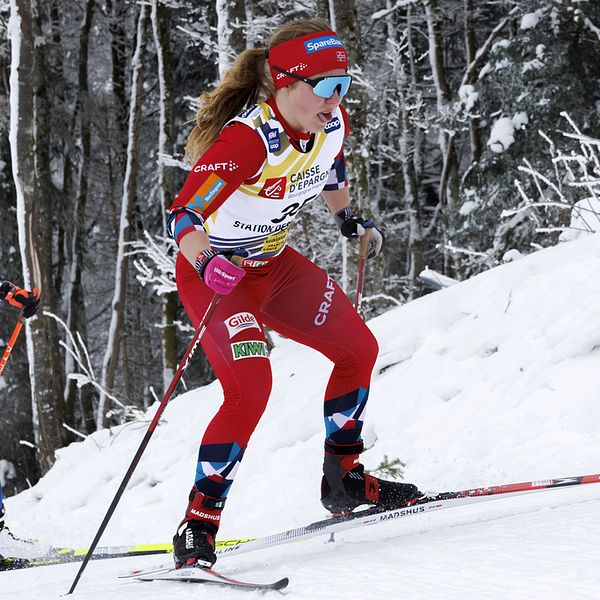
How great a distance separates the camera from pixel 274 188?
3.38 m

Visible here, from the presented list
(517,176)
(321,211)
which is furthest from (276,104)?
(321,211)

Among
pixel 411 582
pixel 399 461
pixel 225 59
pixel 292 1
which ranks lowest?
pixel 399 461

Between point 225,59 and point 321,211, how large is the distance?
3.81m

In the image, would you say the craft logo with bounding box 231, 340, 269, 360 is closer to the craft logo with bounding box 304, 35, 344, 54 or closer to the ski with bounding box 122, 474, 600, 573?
the ski with bounding box 122, 474, 600, 573

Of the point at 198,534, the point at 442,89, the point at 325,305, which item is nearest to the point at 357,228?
the point at 325,305

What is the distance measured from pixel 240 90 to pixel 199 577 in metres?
1.99

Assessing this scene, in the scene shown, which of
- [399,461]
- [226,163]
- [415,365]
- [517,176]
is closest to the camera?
[226,163]

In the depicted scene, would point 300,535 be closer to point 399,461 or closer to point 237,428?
point 237,428

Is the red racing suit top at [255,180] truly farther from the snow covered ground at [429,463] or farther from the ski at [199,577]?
the snow covered ground at [429,463]

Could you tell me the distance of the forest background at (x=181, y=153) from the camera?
958cm

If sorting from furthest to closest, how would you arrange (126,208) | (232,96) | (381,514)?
(126,208)
(381,514)
(232,96)

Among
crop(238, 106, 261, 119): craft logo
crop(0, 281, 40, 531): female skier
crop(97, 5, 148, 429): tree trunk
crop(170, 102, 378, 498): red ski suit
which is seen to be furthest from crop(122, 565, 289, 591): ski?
crop(97, 5, 148, 429): tree trunk

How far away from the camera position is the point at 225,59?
896 centimetres

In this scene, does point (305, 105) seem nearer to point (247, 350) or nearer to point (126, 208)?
point (247, 350)
